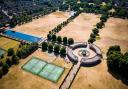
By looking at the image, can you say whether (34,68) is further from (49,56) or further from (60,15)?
(60,15)

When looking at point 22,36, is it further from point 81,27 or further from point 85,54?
point 85,54

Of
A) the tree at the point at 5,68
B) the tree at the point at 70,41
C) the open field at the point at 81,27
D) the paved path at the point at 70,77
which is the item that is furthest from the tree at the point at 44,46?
the tree at the point at 5,68

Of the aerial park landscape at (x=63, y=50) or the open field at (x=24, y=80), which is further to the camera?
the aerial park landscape at (x=63, y=50)

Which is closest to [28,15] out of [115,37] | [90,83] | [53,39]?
[53,39]

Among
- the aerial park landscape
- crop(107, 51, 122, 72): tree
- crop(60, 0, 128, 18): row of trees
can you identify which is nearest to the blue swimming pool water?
the aerial park landscape

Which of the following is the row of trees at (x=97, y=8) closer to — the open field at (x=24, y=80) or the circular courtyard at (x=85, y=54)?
the circular courtyard at (x=85, y=54)
